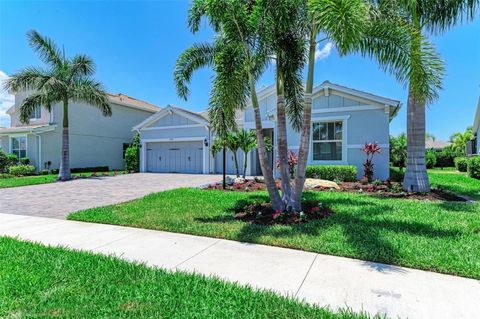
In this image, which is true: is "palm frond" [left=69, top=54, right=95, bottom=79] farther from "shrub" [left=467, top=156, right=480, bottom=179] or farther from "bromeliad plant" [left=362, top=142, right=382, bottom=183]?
"shrub" [left=467, top=156, right=480, bottom=179]

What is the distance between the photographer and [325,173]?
42.8ft

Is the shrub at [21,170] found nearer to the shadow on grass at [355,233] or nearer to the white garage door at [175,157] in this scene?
the white garage door at [175,157]

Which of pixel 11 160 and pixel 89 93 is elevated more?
pixel 89 93

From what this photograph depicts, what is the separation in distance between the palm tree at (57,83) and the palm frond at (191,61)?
12255mm

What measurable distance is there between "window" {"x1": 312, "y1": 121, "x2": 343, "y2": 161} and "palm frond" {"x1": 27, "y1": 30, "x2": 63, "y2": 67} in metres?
16.4

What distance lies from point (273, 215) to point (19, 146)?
80.8ft

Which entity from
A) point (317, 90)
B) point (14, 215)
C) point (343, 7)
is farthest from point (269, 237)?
point (317, 90)

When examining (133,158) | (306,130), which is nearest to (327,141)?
(306,130)

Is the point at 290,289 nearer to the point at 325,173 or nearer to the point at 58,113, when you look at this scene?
the point at 325,173

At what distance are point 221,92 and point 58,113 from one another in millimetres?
21112

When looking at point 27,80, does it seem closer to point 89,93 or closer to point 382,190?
point 89,93

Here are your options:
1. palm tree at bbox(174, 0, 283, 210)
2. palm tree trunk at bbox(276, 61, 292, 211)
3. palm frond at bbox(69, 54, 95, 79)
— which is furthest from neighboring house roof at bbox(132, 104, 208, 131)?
palm tree trunk at bbox(276, 61, 292, 211)

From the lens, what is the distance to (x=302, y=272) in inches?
142

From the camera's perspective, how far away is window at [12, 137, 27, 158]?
21.3 meters
